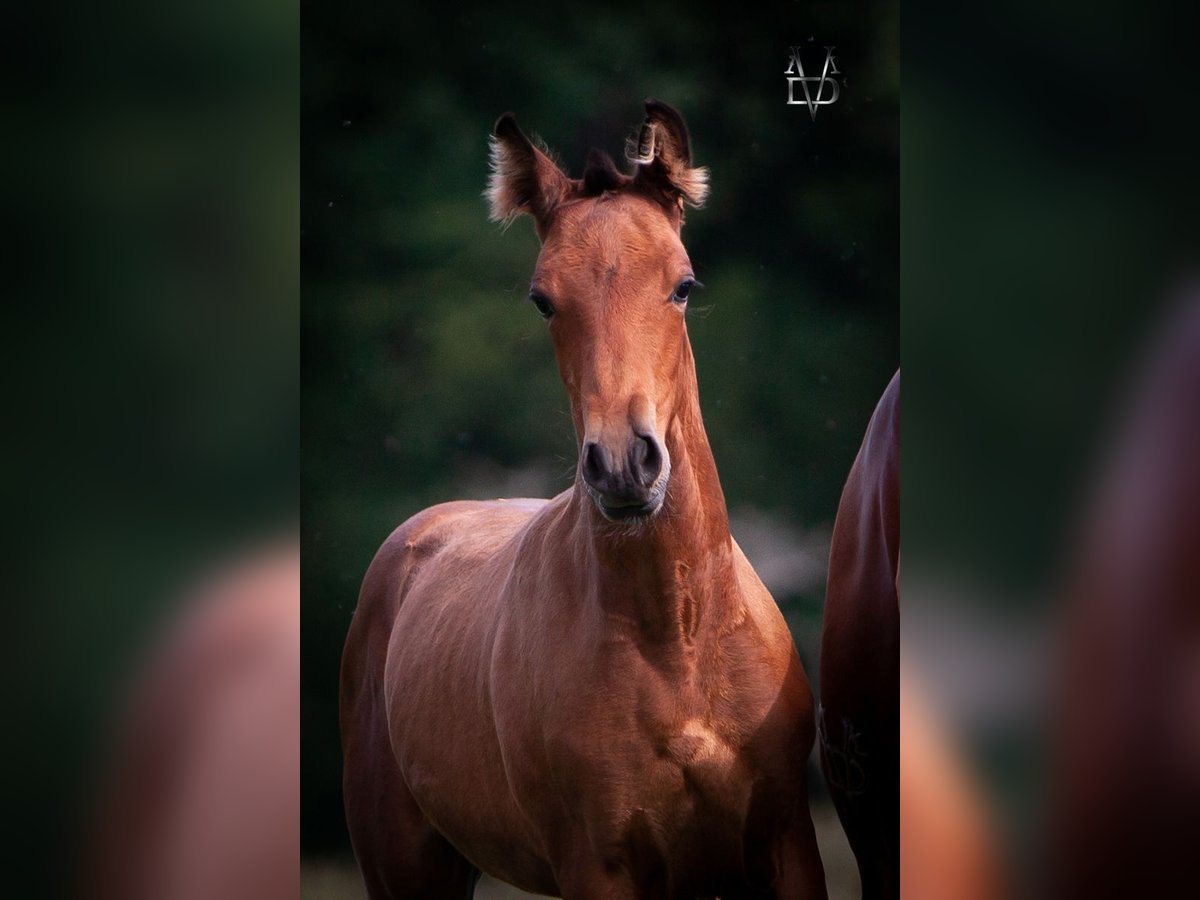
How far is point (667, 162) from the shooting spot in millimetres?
2672

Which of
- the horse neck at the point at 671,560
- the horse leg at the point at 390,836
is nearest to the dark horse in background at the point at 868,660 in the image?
the horse neck at the point at 671,560

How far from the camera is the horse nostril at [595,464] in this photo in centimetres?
231

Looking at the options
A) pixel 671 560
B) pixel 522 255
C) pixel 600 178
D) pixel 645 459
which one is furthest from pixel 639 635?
pixel 522 255

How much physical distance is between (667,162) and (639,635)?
3.12ft

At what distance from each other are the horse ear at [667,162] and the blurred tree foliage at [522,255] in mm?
444

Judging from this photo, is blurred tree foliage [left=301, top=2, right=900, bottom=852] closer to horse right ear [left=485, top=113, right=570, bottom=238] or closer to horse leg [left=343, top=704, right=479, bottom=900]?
horse leg [left=343, top=704, right=479, bottom=900]

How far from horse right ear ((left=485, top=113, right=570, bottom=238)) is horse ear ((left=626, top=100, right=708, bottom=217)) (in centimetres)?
17

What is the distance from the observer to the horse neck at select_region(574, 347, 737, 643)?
2613mm

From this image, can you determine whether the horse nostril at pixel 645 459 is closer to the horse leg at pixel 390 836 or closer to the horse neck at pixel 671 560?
the horse neck at pixel 671 560

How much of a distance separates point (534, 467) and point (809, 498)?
2.30ft
